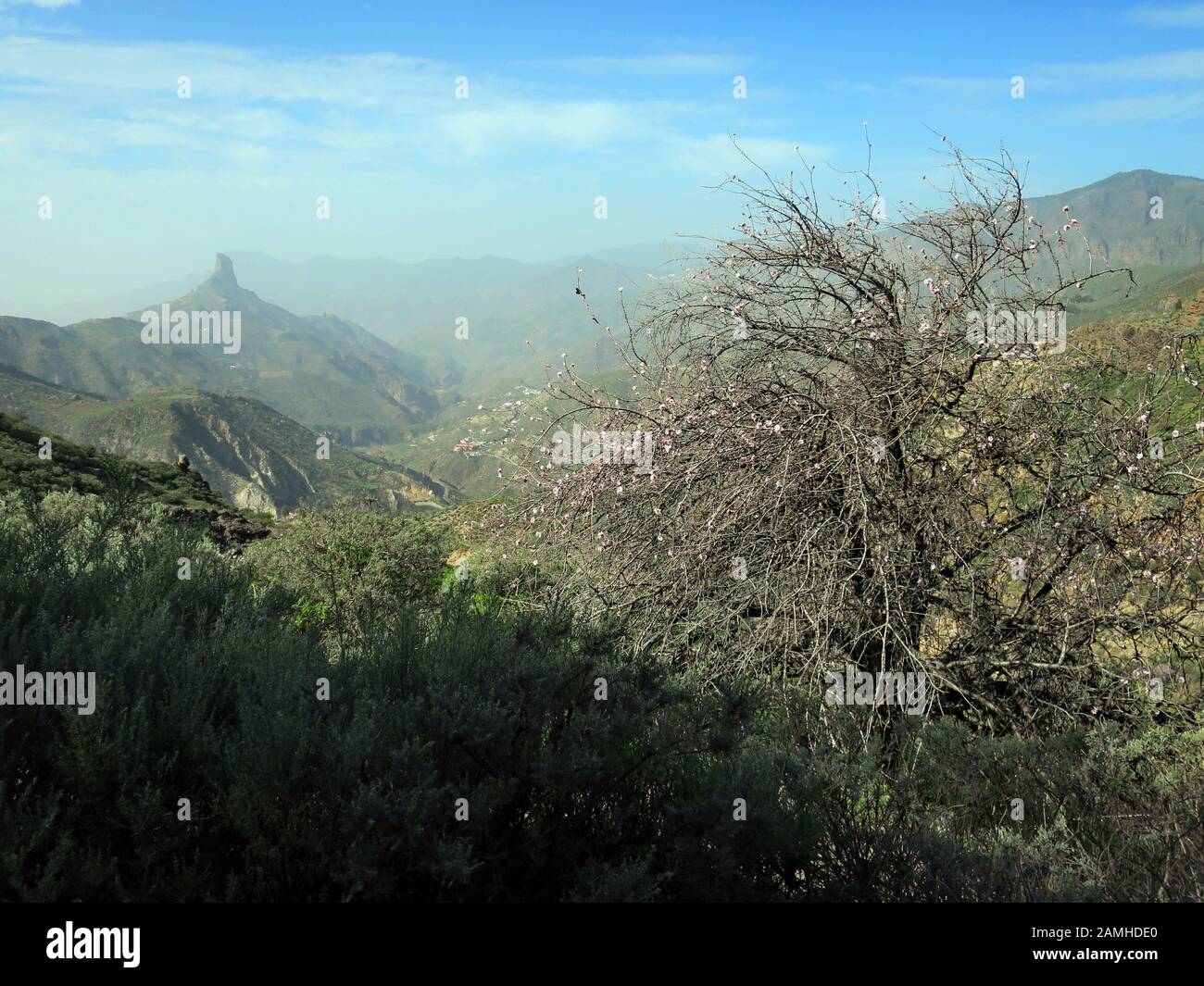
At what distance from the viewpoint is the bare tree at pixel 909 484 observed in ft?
16.2

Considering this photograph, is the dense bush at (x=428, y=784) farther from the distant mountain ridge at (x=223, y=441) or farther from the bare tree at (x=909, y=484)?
the distant mountain ridge at (x=223, y=441)

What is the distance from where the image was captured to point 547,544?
5820 millimetres

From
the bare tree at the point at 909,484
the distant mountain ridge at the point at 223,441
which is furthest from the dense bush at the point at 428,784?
the distant mountain ridge at the point at 223,441

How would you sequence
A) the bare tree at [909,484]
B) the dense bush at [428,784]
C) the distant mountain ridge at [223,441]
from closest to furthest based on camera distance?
1. the dense bush at [428,784]
2. the bare tree at [909,484]
3. the distant mountain ridge at [223,441]

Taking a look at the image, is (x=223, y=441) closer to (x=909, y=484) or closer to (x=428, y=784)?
→ (x=909, y=484)

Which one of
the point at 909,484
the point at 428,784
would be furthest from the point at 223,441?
the point at 428,784

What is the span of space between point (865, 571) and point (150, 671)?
3.85 meters

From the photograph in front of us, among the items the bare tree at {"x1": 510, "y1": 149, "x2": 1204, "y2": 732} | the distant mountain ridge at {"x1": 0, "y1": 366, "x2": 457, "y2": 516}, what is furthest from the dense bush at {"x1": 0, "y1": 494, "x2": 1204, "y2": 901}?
the distant mountain ridge at {"x1": 0, "y1": 366, "x2": 457, "y2": 516}

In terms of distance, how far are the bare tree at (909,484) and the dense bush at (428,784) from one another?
58.9 inches

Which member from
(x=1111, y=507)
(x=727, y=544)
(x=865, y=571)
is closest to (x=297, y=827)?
(x=727, y=544)

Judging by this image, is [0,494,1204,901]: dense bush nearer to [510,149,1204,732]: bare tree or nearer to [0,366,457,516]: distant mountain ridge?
[510,149,1204,732]: bare tree

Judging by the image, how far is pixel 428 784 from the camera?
2209mm
